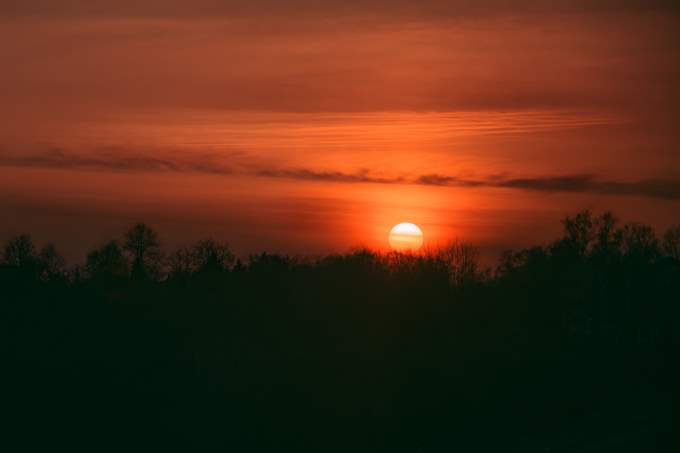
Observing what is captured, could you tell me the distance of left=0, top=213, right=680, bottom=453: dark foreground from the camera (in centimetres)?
3612

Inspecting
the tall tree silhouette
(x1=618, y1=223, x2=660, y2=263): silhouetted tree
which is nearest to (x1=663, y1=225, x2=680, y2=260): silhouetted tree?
(x1=618, y1=223, x2=660, y2=263): silhouetted tree

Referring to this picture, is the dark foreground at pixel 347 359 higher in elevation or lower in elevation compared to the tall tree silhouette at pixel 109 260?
lower

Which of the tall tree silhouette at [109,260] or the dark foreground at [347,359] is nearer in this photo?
the dark foreground at [347,359]

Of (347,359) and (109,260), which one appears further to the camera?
(109,260)

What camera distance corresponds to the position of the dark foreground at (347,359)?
1422 inches

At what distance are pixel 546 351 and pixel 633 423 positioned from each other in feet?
44.4

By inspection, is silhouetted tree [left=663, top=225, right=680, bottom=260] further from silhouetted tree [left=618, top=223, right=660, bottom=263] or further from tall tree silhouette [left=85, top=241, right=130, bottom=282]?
Result: tall tree silhouette [left=85, top=241, right=130, bottom=282]

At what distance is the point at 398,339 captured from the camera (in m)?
50.6

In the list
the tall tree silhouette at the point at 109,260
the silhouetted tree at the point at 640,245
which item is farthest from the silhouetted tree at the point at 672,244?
the tall tree silhouette at the point at 109,260

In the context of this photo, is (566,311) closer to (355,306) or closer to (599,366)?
(599,366)

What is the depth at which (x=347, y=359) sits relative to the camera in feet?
152

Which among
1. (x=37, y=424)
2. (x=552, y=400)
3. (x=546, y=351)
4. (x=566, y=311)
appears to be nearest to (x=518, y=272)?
(x=566, y=311)

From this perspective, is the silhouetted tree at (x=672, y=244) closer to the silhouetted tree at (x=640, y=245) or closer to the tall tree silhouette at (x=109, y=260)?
the silhouetted tree at (x=640, y=245)

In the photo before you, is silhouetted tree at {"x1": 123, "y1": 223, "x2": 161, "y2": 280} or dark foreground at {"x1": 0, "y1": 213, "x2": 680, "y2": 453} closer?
dark foreground at {"x1": 0, "y1": 213, "x2": 680, "y2": 453}
